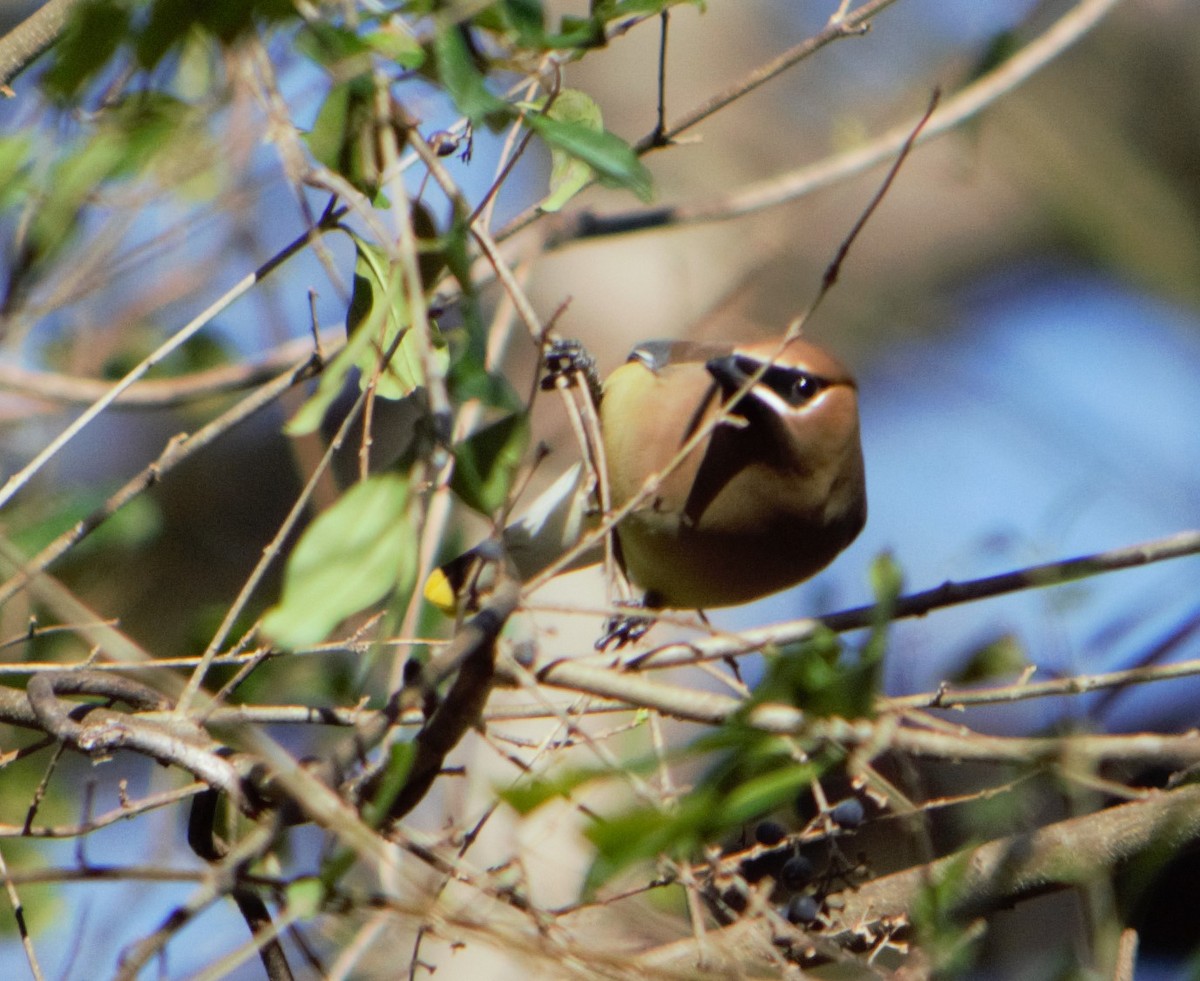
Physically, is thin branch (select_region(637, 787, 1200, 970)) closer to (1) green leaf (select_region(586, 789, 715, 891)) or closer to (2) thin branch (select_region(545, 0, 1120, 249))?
(1) green leaf (select_region(586, 789, 715, 891))

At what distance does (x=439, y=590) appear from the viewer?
2414 millimetres

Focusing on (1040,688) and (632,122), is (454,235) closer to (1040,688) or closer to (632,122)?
(1040,688)

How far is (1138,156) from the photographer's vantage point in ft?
19.5

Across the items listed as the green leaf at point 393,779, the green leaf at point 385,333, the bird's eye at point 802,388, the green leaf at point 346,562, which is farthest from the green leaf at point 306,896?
the bird's eye at point 802,388

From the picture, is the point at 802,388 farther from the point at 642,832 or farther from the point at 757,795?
the point at 642,832

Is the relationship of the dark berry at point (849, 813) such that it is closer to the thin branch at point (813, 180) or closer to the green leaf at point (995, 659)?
the green leaf at point (995, 659)

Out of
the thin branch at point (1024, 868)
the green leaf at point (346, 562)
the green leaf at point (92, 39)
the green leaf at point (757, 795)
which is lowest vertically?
the thin branch at point (1024, 868)

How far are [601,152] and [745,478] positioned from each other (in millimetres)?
1538

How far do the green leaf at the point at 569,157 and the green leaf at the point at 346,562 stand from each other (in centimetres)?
62

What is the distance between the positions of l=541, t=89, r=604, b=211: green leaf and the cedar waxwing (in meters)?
1.09

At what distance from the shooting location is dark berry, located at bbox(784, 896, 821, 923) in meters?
1.91

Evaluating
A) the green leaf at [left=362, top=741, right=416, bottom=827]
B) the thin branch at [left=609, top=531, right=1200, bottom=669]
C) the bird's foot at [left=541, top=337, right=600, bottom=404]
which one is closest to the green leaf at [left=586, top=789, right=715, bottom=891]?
the green leaf at [left=362, top=741, right=416, bottom=827]

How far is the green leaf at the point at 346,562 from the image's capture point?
126cm

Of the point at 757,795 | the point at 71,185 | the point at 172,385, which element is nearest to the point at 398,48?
the point at 71,185
